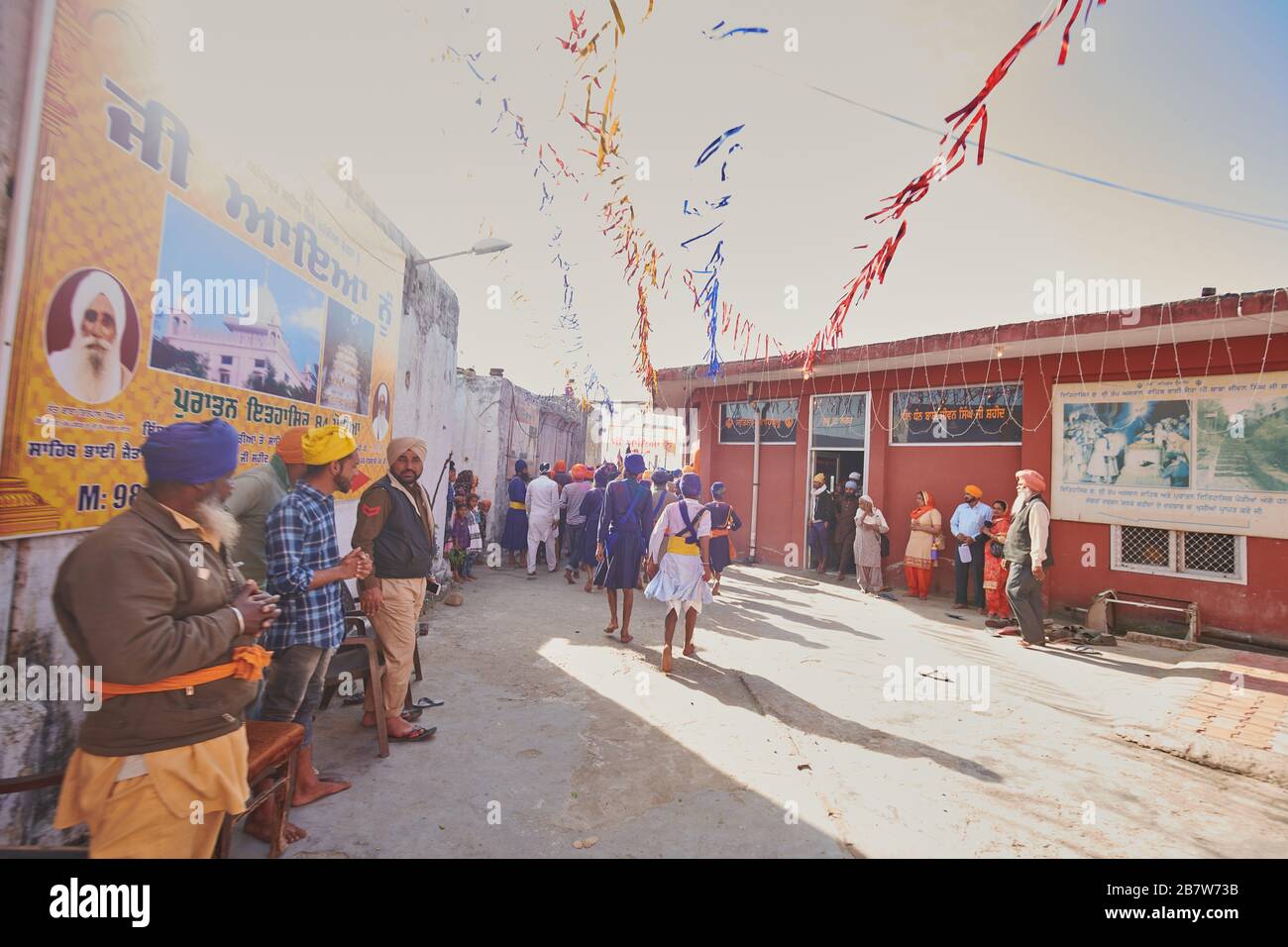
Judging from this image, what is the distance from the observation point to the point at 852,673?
536 cm

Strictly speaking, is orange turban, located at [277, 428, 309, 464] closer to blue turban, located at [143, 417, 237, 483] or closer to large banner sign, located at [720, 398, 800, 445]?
blue turban, located at [143, 417, 237, 483]

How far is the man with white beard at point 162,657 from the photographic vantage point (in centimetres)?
159

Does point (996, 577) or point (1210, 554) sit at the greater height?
point (1210, 554)

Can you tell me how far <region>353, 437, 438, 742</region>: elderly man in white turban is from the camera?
3.48 metres

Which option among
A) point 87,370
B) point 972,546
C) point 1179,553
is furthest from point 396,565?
point 1179,553

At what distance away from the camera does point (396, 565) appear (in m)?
3.55

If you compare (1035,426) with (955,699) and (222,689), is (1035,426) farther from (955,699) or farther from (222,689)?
(222,689)

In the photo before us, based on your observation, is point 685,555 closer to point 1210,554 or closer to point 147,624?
point 147,624

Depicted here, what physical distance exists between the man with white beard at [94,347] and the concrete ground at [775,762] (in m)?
2.06

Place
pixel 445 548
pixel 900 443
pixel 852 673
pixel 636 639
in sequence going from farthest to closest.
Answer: pixel 900 443
pixel 445 548
pixel 636 639
pixel 852 673

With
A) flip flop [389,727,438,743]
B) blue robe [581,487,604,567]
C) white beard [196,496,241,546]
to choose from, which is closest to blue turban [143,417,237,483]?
white beard [196,496,241,546]

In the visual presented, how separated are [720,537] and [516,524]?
4.50 m
